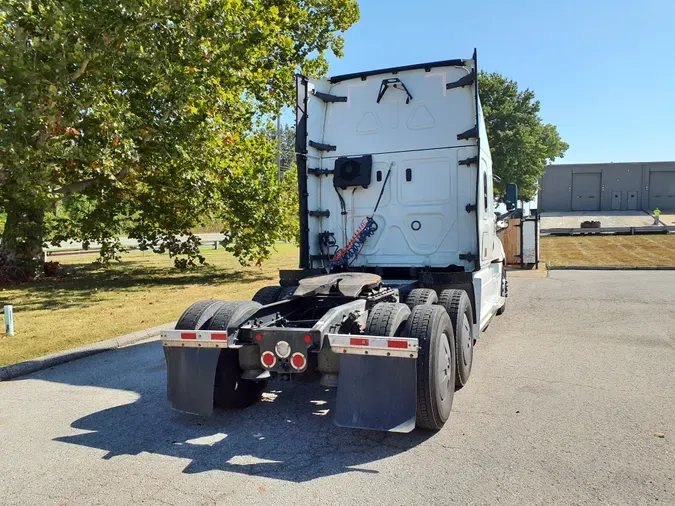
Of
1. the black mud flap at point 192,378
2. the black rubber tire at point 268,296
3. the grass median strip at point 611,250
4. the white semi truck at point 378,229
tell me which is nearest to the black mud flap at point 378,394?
the white semi truck at point 378,229

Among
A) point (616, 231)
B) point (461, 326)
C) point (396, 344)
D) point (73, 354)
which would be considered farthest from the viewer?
point (616, 231)

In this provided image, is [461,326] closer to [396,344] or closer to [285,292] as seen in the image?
[396,344]

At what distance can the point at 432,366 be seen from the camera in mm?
4125

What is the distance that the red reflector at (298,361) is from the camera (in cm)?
419

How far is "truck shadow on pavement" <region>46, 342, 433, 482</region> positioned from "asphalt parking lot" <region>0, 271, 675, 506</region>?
0.05 ft

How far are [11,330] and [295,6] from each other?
13.7 metres

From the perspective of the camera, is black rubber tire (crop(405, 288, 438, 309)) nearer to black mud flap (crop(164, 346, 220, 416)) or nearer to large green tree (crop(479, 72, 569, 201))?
black mud flap (crop(164, 346, 220, 416))

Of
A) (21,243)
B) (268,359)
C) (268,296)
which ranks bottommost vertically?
(268,359)

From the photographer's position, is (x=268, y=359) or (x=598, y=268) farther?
(x=598, y=268)

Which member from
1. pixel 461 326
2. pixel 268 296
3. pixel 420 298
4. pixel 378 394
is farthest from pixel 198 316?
pixel 461 326

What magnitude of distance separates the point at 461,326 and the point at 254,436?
232 cm

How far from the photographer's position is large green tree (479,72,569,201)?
1775 inches

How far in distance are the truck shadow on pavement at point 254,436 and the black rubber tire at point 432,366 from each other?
232 mm

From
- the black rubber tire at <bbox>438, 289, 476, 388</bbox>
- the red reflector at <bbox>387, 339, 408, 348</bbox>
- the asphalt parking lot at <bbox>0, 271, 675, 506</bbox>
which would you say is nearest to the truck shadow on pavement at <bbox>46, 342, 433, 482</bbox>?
the asphalt parking lot at <bbox>0, 271, 675, 506</bbox>
